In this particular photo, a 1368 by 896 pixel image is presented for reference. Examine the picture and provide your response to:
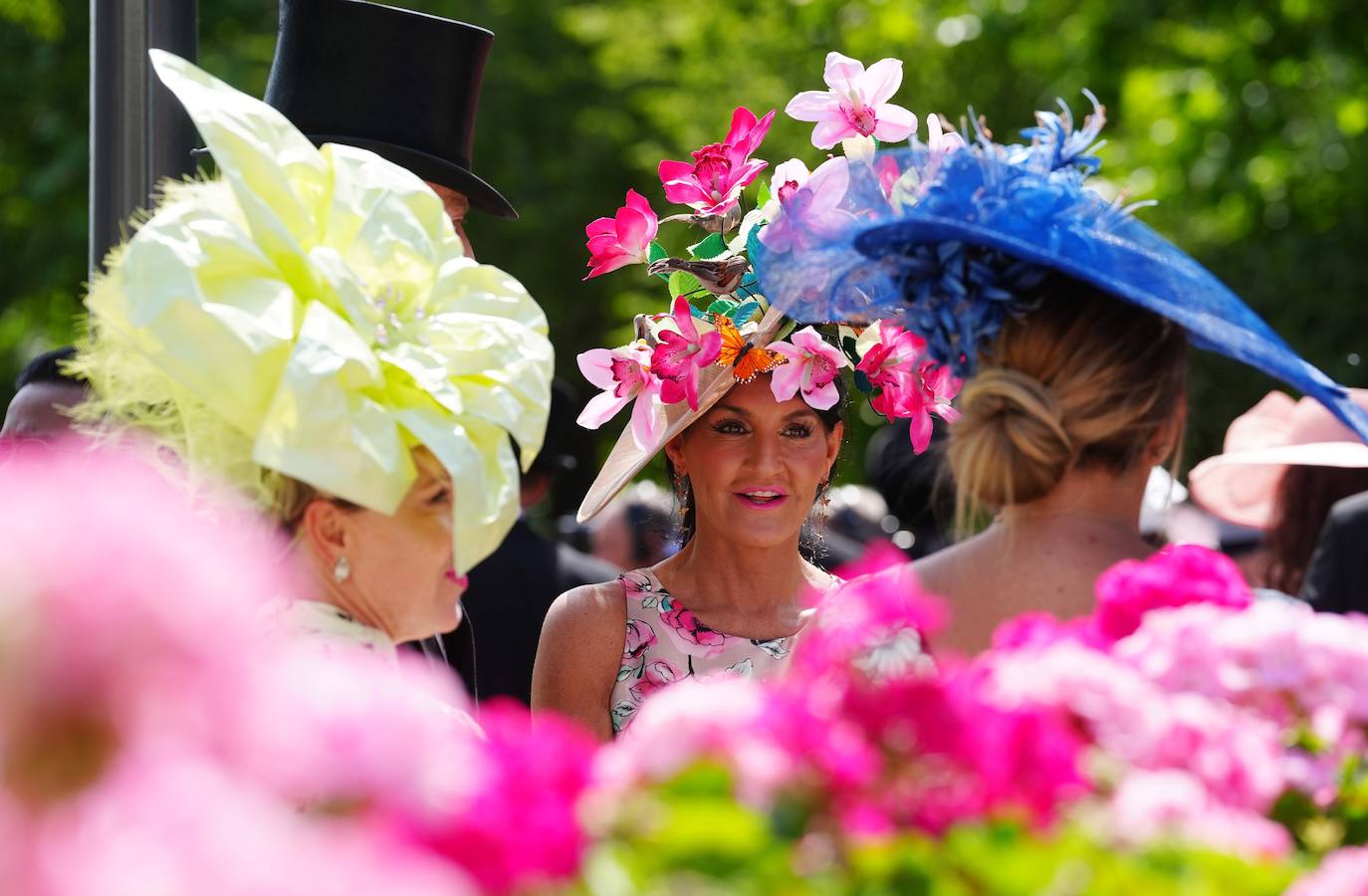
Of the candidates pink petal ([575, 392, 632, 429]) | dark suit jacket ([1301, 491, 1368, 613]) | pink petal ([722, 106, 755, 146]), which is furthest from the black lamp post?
dark suit jacket ([1301, 491, 1368, 613])

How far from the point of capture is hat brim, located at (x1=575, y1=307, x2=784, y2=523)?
3.43 m

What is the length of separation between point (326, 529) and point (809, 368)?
138 centimetres

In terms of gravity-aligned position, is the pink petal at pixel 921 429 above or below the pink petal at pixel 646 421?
above

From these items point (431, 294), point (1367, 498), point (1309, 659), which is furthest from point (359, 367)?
point (1367, 498)

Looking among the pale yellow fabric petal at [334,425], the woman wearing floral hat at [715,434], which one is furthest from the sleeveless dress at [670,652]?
the pale yellow fabric petal at [334,425]

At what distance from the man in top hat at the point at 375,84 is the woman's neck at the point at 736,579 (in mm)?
879

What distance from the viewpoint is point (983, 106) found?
15.1 m

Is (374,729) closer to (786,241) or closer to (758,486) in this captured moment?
(786,241)

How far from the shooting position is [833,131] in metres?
3.20

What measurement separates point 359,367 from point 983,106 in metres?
13.6

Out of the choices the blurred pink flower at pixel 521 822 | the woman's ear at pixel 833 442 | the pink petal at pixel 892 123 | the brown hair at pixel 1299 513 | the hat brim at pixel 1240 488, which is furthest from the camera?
the hat brim at pixel 1240 488

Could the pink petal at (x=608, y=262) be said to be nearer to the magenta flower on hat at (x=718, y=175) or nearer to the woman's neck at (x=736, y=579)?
the magenta flower on hat at (x=718, y=175)

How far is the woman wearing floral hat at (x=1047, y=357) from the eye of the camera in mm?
2195

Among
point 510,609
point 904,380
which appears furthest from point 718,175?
point 510,609
